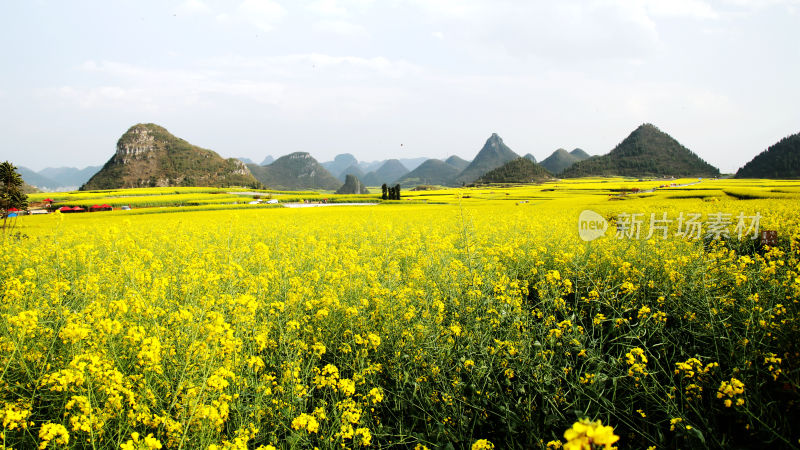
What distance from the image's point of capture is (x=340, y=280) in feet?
18.0

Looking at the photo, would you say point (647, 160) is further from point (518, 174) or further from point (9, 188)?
point (9, 188)

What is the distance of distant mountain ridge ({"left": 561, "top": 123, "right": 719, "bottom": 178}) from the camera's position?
12412 cm

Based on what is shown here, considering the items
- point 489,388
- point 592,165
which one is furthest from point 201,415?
point 592,165

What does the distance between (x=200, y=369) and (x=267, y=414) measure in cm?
73

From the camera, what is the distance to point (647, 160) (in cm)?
13212

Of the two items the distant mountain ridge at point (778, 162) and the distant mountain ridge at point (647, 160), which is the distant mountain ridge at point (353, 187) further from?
the distant mountain ridge at point (778, 162)

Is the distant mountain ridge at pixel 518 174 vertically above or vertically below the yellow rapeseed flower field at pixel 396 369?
above

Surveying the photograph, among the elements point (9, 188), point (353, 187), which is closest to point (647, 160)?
point (353, 187)
